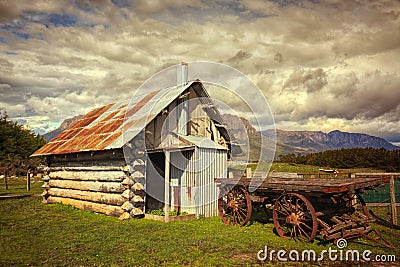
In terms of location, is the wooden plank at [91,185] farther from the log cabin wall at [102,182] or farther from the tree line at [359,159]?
the tree line at [359,159]

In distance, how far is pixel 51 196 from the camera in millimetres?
21734

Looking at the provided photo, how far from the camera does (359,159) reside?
1715 inches

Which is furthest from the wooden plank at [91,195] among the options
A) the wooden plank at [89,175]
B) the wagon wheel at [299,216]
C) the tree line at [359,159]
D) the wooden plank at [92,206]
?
the tree line at [359,159]

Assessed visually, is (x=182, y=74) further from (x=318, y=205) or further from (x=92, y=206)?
(x=318, y=205)

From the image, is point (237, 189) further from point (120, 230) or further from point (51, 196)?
point (51, 196)

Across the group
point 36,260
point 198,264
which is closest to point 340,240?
point 198,264

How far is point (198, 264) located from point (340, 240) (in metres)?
4.44

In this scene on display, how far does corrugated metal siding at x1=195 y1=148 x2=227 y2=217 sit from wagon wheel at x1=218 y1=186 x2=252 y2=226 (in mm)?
1401

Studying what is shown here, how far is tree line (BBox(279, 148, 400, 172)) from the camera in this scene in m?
39.5

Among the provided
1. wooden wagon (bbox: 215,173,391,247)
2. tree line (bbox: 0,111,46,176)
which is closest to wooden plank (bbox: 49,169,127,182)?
wooden wagon (bbox: 215,173,391,247)

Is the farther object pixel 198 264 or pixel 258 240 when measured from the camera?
pixel 258 240

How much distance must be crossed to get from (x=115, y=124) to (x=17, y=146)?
129 feet

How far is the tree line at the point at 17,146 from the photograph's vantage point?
4572 cm

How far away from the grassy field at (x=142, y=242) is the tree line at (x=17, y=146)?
111 ft
